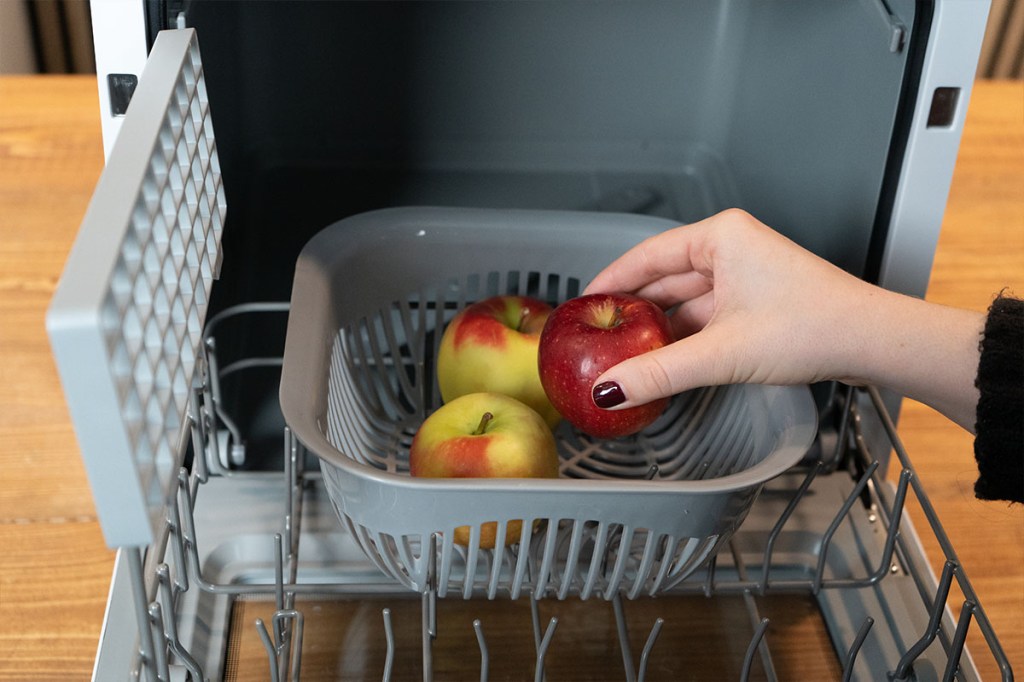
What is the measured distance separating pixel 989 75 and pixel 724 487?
4.82ft

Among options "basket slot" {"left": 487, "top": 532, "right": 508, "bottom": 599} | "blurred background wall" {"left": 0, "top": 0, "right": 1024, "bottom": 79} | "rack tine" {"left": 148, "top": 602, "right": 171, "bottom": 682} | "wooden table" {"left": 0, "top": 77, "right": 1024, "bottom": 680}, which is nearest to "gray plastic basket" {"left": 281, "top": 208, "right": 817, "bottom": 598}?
"basket slot" {"left": 487, "top": 532, "right": 508, "bottom": 599}

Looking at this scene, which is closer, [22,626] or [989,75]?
[22,626]

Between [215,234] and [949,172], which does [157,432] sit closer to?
[215,234]

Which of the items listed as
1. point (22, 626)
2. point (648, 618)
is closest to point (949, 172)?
point (648, 618)

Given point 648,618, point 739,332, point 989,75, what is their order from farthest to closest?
point 989,75, point 648,618, point 739,332

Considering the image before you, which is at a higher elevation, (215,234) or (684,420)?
(215,234)

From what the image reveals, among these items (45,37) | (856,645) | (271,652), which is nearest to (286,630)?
(271,652)

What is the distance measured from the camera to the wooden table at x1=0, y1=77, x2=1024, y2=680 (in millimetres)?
693

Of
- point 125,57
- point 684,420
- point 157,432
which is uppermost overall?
point 125,57

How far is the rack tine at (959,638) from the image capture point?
1.65 feet

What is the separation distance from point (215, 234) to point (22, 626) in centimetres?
30

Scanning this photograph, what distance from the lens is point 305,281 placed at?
62 centimetres

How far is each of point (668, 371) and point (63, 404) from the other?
540 millimetres

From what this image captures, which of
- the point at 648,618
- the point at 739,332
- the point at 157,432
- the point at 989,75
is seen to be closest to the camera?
the point at 157,432
